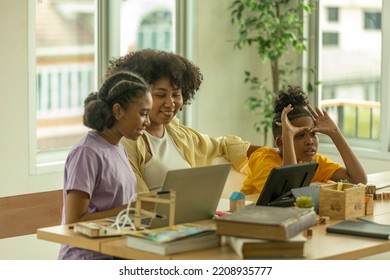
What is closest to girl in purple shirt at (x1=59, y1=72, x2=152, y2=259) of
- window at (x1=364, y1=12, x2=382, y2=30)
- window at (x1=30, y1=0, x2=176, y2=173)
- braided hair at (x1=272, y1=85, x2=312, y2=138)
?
braided hair at (x1=272, y1=85, x2=312, y2=138)

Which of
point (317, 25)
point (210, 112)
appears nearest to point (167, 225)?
point (210, 112)

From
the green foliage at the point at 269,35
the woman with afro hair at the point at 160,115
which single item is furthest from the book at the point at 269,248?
the green foliage at the point at 269,35

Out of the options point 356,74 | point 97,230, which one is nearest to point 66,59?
point 356,74

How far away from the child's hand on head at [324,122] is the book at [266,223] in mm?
1159

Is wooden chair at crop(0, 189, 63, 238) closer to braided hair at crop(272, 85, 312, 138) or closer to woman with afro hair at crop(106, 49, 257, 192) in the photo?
woman with afro hair at crop(106, 49, 257, 192)

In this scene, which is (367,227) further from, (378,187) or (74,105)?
(74,105)

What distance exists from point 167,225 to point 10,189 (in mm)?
2242

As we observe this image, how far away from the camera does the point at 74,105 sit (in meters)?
5.23

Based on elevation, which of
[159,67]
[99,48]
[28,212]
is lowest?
[28,212]

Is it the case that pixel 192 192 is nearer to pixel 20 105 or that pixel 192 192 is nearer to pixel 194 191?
pixel 194 191

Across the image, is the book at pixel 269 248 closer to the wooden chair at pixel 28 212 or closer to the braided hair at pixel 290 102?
the braided hair at pixel 290 102

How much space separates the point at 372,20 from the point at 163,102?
2787 millimetres

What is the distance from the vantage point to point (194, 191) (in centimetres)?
269
